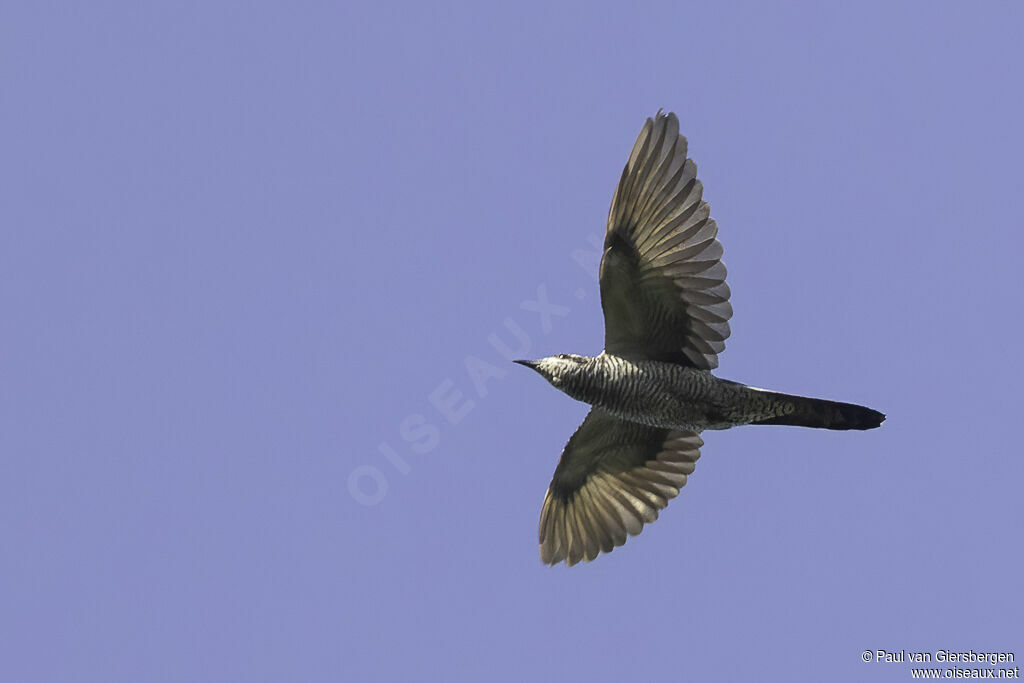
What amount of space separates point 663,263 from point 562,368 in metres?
1.33

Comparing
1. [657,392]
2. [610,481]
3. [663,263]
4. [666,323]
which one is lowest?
[610,481]

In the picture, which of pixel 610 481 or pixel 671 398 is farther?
pixel 610 481

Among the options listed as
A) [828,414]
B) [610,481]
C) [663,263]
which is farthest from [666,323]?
[610,481]

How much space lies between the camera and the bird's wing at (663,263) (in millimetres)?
10703

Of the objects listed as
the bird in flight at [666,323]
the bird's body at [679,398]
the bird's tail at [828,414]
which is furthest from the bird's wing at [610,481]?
the bird's tail at [828,414]

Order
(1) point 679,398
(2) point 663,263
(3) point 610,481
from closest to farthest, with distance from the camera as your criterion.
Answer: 1. (2) point 663,263
2. (1) point 679,398
3. (3) point 610,481

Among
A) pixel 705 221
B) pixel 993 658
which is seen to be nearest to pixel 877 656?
pixel 993 658

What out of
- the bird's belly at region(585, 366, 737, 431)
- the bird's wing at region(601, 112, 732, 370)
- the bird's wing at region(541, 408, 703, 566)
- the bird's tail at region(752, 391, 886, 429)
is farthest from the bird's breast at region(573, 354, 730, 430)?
the bird's wing at region(541, 408, 703, 566)

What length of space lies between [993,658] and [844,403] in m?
3.11

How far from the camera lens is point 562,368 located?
11.3 m

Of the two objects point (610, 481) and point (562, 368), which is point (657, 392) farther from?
point (610, 481)

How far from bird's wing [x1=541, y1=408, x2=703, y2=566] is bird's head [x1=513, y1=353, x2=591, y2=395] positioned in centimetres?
99

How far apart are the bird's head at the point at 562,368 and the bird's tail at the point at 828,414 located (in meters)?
1.75

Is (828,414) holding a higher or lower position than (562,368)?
higher
